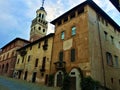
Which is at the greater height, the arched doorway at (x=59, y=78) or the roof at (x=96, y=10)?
the roof at (x=96, y=10)

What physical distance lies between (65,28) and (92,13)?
182 inches

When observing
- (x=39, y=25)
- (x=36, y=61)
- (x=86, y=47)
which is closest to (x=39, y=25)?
(x=39, y=25)

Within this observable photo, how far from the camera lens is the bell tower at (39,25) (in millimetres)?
49844

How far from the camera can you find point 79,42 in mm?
17953

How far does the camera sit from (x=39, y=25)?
172ft

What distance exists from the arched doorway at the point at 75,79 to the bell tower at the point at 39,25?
3359 cm

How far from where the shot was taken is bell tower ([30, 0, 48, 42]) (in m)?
49.8

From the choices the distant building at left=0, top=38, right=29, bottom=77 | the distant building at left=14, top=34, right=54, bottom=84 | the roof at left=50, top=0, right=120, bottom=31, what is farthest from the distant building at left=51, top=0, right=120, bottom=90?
the distant building at left=0, top=38, right=29, bottom=77

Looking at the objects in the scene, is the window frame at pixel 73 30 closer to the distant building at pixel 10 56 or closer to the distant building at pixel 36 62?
the distant building at pixel 36 62

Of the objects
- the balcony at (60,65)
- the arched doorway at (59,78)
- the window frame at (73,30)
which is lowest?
the arched doorway at (59,78)

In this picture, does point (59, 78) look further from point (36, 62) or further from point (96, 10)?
point (96, 10)

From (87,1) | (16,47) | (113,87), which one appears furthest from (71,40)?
(16,47)

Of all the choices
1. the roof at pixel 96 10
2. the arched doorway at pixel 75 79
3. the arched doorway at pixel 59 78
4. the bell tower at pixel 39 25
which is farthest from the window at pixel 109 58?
the bell tower at pixel 39 25

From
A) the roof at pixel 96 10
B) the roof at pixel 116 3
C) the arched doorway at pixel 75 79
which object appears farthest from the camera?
the roof at pixel 96 10
